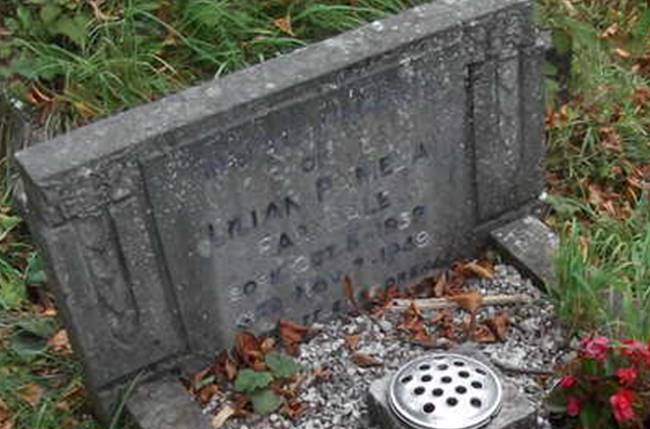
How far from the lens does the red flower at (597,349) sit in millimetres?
3314

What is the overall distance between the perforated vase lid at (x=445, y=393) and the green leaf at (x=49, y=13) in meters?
1.95

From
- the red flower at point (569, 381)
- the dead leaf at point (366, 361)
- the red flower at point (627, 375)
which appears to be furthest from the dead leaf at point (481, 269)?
the red flower at point (627, 375)

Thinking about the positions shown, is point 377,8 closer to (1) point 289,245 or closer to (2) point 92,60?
(2) point 92,60

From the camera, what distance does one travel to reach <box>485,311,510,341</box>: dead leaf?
3824 millimetres

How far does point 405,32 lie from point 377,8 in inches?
46.1

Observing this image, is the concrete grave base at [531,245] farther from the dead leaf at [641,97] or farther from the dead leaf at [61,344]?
the dead leaf at [61,344]

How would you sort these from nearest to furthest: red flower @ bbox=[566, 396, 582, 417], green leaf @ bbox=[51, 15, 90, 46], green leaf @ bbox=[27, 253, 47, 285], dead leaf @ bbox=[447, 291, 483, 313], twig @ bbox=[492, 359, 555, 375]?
1. red flower @ bbox=[566, 396, 582, 417]
2. twig @ bbox=[492, 359, 555, 375]
3. dead leaf @ bbox=[447, 291, 483, 313]
4. green leaf @ bbox=[27, 253, 47, 285]
5. green leaf @ bbox=[51, 15, 90, 46]

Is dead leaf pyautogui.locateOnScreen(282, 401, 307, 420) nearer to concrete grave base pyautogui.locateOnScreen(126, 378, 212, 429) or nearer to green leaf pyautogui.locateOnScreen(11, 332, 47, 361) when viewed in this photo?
concrete grave base pyautogui.locateOnScreen(126, 378, 212, 429)

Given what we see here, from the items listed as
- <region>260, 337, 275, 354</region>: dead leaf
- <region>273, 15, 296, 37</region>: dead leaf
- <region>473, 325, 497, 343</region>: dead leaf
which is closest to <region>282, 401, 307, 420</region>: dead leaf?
<region>260, 337, 275, 354</region>: dead leaf

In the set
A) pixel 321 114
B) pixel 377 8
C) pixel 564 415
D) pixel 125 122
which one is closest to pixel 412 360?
pixel 564 415

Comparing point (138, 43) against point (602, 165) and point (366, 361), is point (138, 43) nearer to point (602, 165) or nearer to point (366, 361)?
point (366, 361)

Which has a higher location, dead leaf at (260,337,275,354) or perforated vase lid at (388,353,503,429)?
perforated vase lid at (388,353,503,429)

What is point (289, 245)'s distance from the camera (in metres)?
3.75

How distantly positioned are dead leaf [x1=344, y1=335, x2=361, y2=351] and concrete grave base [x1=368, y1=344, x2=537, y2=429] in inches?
10.9
